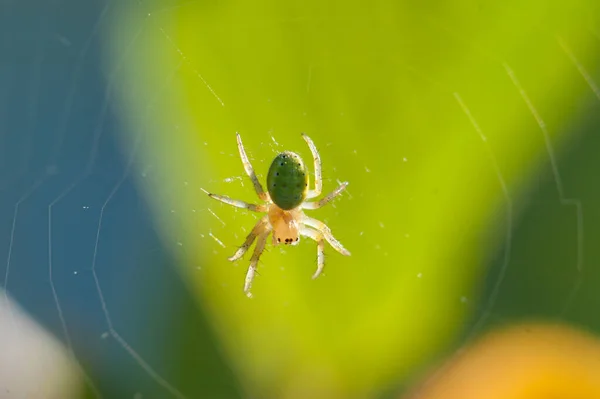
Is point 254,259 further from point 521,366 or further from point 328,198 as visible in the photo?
point 521,366

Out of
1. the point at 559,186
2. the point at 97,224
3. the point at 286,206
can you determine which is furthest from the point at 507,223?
the point at 97,224

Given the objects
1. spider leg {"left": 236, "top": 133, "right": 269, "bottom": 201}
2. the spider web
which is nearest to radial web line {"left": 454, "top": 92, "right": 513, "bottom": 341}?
the spider web

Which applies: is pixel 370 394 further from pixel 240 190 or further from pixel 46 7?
pixel 46 7

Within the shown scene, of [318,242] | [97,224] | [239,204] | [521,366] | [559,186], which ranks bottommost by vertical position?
[521,366]

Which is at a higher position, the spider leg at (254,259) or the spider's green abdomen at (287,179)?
the spider's green abdomen at (287,179)

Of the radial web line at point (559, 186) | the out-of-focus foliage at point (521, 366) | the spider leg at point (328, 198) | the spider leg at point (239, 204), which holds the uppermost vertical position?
the spider leg at point (239, 204)

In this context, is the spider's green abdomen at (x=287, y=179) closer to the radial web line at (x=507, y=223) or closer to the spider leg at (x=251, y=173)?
the spider leg at (x=251, y=173)

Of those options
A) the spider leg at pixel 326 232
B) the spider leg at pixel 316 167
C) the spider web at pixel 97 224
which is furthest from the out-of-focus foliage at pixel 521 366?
the spider leg at pixel 316 167
